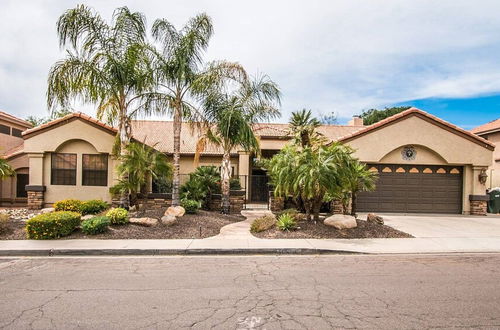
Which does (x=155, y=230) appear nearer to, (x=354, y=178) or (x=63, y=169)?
(x=354, y=178)

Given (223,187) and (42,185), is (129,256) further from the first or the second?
(42,185)

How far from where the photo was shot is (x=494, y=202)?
17266mm

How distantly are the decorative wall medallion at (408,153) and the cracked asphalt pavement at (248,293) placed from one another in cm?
902

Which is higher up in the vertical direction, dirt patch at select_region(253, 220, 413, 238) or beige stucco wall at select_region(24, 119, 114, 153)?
beige stucco wall at select_region(24, 119, 114, 153)

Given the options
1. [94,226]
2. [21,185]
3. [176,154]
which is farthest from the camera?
[21,185]

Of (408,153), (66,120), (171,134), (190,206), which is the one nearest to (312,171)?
(190,206)

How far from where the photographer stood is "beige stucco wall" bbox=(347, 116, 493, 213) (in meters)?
15.9

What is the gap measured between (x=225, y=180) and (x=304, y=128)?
4.23 metres

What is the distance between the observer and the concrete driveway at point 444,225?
11.1 meters

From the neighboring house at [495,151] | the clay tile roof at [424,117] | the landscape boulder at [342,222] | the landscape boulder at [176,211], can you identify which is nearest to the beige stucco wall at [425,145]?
the clay tile roof at [424,117]

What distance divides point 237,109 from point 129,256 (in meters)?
7.32

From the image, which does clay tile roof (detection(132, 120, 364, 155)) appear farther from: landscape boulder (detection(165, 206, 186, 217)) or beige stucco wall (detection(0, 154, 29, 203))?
landscape boulder (detection(165, 206, 186, 217))

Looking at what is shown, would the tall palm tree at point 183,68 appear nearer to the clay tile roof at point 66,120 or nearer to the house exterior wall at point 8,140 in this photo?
the clay tile roof at point 66,120

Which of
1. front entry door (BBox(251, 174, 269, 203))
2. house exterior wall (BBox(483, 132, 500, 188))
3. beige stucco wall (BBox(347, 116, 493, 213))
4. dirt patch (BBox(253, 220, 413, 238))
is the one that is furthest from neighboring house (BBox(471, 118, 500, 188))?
front entry door (BBox(251, 174, 269, 203))
